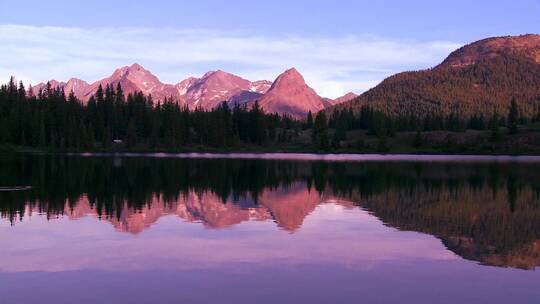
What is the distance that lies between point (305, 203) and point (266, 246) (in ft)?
69.9

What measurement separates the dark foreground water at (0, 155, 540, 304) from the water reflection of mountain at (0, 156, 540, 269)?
0.15 meters

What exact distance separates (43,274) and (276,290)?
399 inches

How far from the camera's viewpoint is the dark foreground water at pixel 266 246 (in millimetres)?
21516

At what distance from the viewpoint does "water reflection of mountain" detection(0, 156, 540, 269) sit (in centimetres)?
3484

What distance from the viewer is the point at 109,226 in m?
36.8

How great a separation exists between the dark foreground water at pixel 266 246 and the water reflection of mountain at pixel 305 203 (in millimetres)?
155

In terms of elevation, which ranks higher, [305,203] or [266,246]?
[266,246]

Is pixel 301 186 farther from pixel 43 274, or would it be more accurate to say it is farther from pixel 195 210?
pixel 43 274

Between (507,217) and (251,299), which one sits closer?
(251,299)

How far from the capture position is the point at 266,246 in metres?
30.7

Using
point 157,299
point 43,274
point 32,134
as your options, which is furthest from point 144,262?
point 32,134

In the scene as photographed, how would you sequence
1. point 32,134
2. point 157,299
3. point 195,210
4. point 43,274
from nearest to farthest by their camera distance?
point 157,299
point 43,274
point 195,210
point 32,134

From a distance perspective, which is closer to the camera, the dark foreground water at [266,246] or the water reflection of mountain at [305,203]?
the dark foreground water at [266,246]

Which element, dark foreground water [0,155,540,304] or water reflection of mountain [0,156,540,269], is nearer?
dark foreground water [0,155,540,304]
